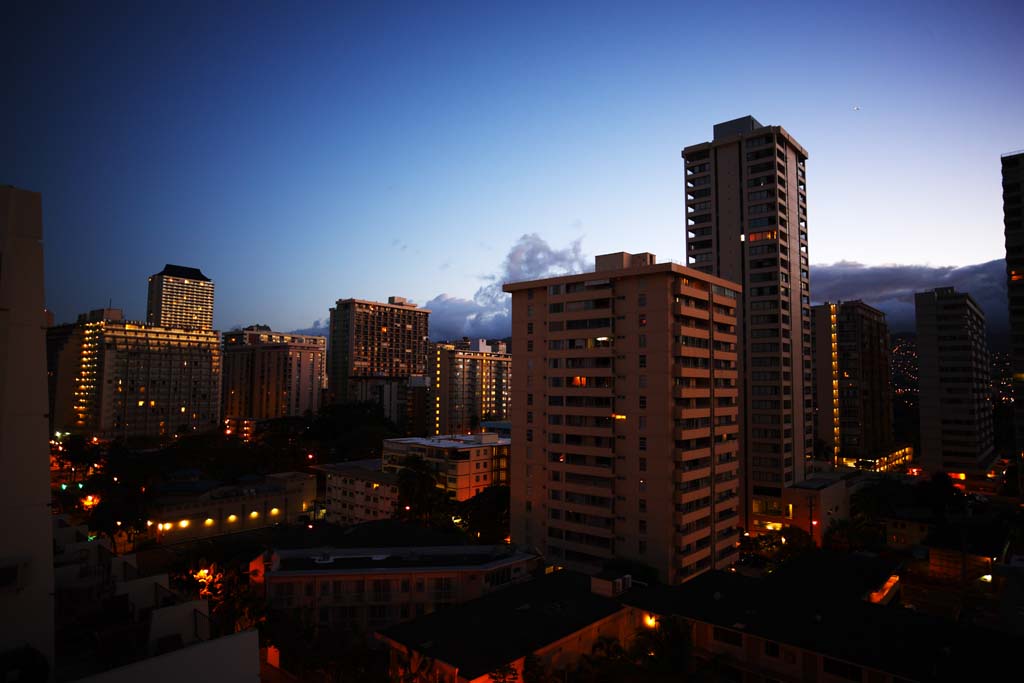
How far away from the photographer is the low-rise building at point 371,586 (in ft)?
121

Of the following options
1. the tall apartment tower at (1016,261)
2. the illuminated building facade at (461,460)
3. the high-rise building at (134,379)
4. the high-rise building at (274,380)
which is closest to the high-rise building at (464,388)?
the high-rise building at (274,380)

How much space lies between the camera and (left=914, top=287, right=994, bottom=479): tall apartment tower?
316 feet

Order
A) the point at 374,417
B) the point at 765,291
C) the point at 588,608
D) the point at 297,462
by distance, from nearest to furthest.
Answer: the point at 588,608, the point at 765,291, the point at 297,462, the point at 374,417

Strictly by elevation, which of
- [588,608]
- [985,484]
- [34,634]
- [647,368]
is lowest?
[985,484]

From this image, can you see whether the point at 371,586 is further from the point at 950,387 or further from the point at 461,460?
the point at 950,387

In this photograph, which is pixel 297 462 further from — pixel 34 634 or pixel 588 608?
pixel 34 634

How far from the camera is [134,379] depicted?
135 metres

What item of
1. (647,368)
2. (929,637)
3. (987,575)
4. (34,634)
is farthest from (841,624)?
(34,634)

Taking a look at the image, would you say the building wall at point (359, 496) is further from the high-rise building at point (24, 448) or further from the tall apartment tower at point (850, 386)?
the tall apartment tower at point (850, 386)

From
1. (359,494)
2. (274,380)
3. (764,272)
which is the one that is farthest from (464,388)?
(764,272)

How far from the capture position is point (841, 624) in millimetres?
27688

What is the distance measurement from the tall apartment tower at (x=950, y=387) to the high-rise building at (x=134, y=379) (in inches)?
6183

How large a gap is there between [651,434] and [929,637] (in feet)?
74.8

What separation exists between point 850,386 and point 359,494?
3781 inches
